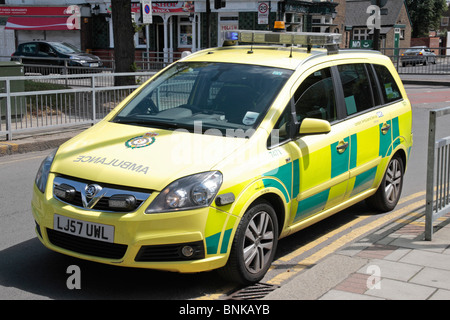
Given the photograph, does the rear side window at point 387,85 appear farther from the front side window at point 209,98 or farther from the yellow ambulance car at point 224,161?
the front side window at point 209,98

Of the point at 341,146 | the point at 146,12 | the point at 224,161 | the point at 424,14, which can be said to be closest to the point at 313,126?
the point at 341,146

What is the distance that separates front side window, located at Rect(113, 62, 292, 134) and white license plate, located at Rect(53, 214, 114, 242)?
1.17m

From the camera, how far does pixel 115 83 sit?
13.1m

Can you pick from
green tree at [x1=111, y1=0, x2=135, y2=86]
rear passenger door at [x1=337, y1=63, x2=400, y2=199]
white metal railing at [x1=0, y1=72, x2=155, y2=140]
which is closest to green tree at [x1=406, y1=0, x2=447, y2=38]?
green tree at [x1=111, y1=0, x2=135, y2=86]

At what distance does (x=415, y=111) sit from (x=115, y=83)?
9181mm

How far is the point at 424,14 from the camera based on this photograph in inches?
3228

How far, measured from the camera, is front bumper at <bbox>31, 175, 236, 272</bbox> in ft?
13.8

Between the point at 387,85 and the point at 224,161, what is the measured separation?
3.23 m

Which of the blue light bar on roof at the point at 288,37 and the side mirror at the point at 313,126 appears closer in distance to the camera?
the side mirror at the point at 313,126

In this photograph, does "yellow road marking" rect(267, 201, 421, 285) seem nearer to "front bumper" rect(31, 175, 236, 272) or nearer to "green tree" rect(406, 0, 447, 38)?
"front bumper" rect(31, 175, 236, 272)

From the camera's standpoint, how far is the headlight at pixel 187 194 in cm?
422

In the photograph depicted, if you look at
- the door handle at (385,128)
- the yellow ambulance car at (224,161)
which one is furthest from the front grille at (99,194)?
the door handle at (385,128)
